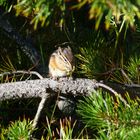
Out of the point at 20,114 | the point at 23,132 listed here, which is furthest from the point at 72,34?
the point at 23,132

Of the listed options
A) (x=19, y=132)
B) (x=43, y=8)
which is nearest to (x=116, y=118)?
(x=19, y=132)

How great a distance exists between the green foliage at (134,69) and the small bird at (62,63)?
0.77 ft

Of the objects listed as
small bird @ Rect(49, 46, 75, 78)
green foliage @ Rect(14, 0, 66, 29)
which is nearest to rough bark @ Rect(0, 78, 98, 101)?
small bird @ Rect(49, 46, 75, 78)

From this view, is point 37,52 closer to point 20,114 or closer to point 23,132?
point 20,114

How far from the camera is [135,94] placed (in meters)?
1.69

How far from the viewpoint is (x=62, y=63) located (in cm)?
185

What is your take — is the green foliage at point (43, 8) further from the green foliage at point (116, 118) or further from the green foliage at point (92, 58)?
the green foliage at point (92, 58)

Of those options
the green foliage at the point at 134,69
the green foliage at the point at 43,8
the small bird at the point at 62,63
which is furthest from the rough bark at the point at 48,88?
the green foliage at the point at 43,8

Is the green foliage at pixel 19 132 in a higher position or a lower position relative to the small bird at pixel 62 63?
lower

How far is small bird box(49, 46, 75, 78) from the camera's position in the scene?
5.91 ft

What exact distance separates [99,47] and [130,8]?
3.18ft

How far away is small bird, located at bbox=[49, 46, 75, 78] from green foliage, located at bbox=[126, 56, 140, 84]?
0.77ft

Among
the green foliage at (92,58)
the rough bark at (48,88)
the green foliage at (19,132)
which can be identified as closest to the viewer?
the green foliage at (19,132)

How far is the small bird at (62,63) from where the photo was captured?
1801mm
